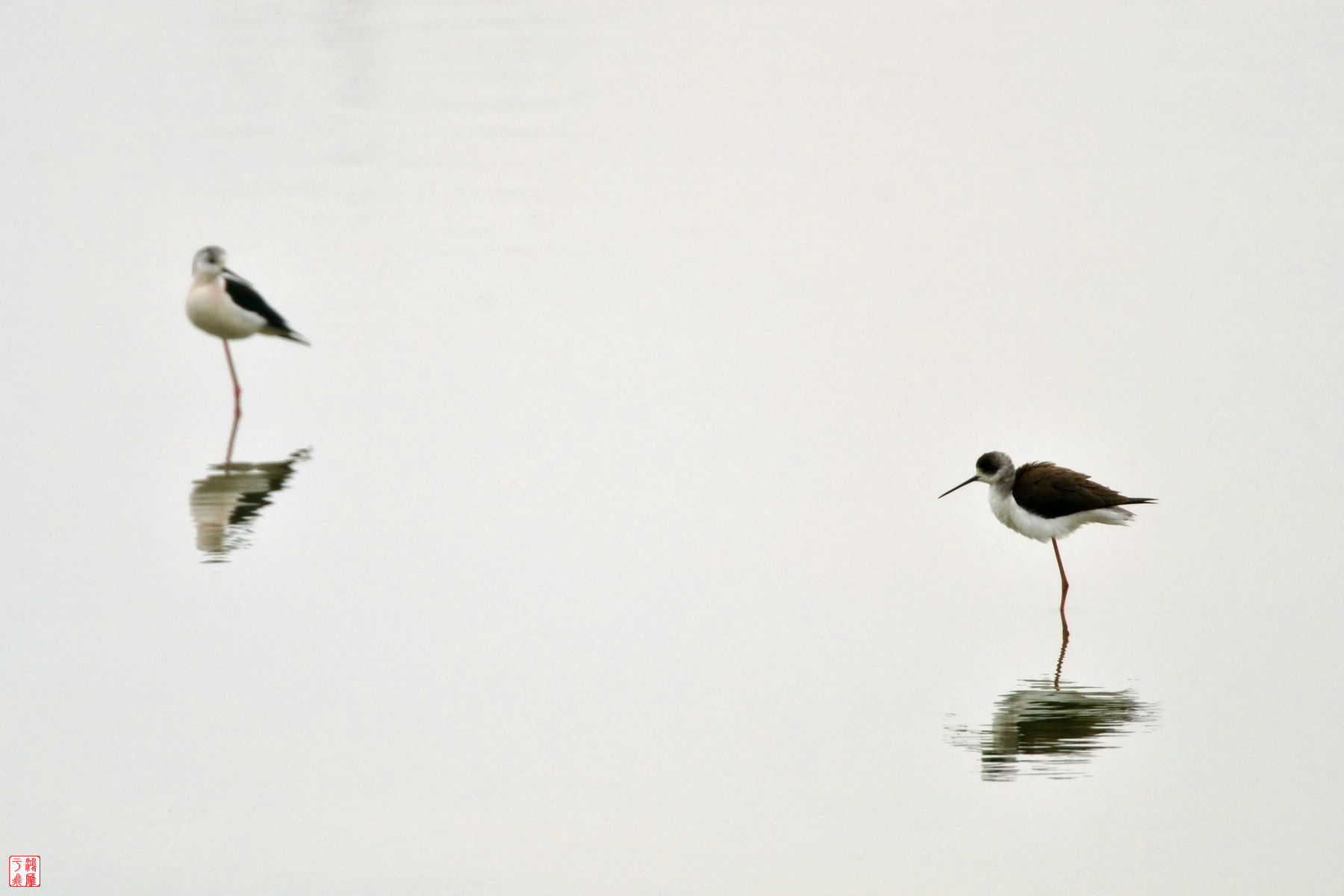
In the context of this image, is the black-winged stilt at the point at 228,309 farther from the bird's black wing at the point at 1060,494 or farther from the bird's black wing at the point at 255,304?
the bird's black wing at the point at 1060,494

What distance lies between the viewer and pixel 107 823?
18.2 ft

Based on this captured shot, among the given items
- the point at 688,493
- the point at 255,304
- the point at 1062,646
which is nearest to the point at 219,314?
the point at 255,304

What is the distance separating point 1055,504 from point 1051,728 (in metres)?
1.67

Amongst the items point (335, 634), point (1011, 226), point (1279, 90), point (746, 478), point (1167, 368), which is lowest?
point (335, 634)

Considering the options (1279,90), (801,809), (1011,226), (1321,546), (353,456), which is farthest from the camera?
(1279,90)

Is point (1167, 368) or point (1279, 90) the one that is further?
point (1279, 90)

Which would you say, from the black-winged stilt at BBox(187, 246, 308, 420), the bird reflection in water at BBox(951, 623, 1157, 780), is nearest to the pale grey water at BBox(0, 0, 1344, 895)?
the bird reflection in water at BBox(951, 623, 1157, 780)

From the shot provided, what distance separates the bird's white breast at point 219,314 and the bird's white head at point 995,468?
4848 millimetres

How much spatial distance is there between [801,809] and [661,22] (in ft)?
63.2

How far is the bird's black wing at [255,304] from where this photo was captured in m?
11.2

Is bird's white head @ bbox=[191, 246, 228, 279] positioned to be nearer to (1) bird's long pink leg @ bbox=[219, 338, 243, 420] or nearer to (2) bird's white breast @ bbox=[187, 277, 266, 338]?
(2) bird's white breast @ bbox=[187, 277, 266, 338]

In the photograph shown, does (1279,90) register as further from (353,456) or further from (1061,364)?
(353,456)

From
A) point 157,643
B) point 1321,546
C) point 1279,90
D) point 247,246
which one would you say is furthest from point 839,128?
point 157,643

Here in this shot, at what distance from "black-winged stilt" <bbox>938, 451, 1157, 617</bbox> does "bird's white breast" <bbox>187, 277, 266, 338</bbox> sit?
5118mm
